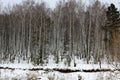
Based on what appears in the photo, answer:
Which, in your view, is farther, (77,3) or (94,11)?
(77,3)

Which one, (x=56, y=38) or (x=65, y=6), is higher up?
(x=65, y=6)

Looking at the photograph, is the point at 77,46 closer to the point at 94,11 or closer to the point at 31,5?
the point at 94,11

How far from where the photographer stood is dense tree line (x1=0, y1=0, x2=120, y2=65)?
3991cm

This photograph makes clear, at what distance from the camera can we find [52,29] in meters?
45.1

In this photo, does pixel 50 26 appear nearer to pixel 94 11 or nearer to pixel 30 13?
pixel 30 13

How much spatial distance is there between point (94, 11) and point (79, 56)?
7786 millimetres

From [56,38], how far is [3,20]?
34.0 feet


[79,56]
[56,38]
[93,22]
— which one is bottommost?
[79,56]

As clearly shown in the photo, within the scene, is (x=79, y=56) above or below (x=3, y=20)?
below

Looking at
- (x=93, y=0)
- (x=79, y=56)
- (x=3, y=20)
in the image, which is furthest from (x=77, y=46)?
(x=3, y=20)

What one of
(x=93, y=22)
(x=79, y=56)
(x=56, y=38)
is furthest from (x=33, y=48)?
(x=93, y=22)

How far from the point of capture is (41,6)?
44812 mm

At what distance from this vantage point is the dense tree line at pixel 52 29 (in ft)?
131

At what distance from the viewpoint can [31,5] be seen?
44094 millimetres
